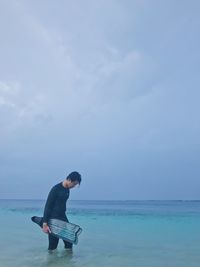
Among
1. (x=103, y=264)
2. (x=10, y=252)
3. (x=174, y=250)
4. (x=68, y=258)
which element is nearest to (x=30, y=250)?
(x=10, y=252)

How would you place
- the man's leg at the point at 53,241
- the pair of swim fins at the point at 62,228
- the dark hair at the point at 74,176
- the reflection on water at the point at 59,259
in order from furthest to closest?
the man's leg at the point at 53,241 → the pair of swim fins at the point at 62,228 → the dark hair at the point at 74,176 → the reflection on water at the point at 59,259

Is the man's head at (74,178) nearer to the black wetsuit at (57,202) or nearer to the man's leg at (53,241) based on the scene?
the black wetsuit at (57,202)

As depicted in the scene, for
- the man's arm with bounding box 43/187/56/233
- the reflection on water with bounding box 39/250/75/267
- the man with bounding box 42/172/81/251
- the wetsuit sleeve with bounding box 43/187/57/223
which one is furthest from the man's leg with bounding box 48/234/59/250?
the wetsuit sleeve with bounding box 43/187/57/223

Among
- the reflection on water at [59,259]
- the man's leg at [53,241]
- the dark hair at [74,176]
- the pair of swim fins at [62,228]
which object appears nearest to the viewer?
the reflection on water at [59,259]

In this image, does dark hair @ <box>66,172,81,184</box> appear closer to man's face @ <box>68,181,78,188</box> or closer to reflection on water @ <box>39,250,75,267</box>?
man's face @ <box>68,181,78,188</box>

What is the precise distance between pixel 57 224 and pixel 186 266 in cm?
228

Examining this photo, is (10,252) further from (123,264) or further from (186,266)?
(186,266)

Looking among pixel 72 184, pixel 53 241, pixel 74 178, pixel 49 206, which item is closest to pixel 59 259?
pixel 53 241

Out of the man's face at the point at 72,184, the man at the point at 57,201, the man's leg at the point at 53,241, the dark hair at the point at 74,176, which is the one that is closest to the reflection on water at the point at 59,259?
the man's leg at the point at 53,241

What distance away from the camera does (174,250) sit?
8617mm

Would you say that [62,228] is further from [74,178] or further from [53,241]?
[74,178]

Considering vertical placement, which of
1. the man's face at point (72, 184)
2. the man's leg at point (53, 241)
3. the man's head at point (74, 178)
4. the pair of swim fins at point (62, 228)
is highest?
the man's head at point (74, 178)

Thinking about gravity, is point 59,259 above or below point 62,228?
below

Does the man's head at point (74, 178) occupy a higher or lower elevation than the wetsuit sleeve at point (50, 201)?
higher
